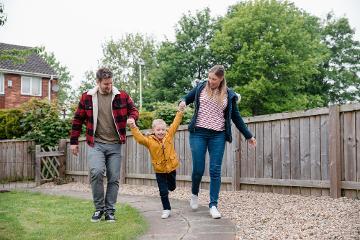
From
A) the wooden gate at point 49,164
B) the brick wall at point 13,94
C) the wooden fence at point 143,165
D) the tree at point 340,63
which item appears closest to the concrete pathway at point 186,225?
the wooden fence at point 143,165

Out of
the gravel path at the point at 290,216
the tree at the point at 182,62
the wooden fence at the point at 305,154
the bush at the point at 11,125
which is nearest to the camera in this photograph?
the gravel path at the point at 290,216

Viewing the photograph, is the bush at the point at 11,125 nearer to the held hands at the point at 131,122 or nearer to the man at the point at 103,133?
the man at the point at 103,133

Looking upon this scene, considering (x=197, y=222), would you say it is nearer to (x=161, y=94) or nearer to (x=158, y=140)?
(x=158, y=140)

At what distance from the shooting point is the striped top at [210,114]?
5.09 m

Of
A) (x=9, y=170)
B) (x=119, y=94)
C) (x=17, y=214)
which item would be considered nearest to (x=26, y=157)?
(x=9, y=170)

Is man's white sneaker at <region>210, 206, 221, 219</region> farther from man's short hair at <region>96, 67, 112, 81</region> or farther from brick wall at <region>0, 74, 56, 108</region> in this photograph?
brick wall at <region>0, 74, 56, 108</region>

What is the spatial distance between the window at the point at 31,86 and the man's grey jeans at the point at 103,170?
2597cm

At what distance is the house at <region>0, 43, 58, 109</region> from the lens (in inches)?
A: 1119

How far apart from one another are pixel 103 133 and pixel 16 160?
10.0m

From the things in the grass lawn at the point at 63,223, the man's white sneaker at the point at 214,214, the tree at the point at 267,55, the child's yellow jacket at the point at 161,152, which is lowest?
the grass lawn at the point at 63,223

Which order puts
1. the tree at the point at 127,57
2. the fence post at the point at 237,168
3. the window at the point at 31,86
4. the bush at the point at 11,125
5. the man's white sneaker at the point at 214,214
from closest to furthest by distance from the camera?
the man's white sneaker at the point at 214,214, the fence post at the point at 237,168, the bush at the point at 11,125, the window at the point at 31,86, the tree at the point at 127,57

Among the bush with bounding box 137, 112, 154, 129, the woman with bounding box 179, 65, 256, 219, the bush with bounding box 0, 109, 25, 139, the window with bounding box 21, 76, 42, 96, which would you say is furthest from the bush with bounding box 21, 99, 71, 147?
the window with bounding box 21, 76, 42, 96

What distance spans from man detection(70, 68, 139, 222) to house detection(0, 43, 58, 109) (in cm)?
2433

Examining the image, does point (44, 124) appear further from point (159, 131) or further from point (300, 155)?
point (159, 131)
